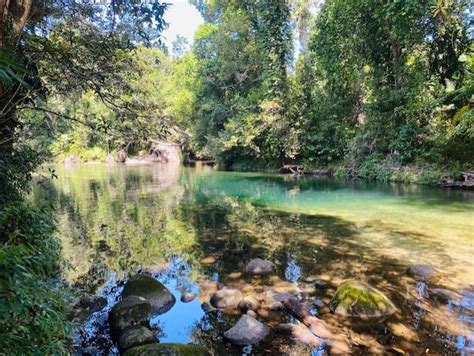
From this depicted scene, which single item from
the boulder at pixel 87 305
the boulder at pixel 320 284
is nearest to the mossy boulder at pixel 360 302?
the boulder at pixel 320 284

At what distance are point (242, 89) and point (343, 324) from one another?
27661 millimetres

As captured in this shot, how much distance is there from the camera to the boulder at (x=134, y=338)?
439 cm

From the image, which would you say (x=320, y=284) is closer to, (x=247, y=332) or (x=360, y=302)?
(x=360, y=302)

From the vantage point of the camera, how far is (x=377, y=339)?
4.45 m

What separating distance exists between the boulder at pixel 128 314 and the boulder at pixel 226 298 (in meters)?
0.98

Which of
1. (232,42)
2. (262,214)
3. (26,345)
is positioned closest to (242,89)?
(232,42)

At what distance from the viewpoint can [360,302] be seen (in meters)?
5.09

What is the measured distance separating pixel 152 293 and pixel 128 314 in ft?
2.34

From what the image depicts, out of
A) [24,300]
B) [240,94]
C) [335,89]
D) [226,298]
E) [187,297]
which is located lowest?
[187,297]

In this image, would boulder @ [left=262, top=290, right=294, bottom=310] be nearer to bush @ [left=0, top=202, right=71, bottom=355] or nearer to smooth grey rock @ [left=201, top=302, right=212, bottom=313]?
smooth grey rock @ [left=201, top=302, right=212, bottom=313]

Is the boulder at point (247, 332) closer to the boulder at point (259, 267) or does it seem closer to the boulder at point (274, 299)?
the boulder at point (274, 299)

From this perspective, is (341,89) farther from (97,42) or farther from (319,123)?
(97,42)

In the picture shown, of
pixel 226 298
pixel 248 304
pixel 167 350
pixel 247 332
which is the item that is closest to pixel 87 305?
pixel 226 298

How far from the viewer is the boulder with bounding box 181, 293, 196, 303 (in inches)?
231
